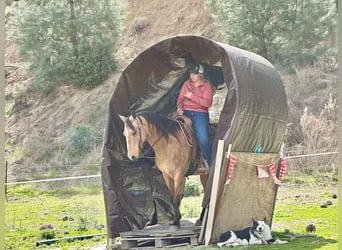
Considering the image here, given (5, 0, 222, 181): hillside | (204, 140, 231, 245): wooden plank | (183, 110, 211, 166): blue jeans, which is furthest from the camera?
(5, 0, 222, 181): hillside

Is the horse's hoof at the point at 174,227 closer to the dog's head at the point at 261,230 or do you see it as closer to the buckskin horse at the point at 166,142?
the buckskin horse at the point at 166,142

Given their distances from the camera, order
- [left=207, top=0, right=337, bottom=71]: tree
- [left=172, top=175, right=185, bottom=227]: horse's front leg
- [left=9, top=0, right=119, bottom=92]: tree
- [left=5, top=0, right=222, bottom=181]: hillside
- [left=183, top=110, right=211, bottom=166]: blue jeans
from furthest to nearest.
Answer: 1. [left=9, top=0, right=119, bottom=92]: tree
2. [left=5, top=0, right=222, bottom=181]: hillside
3. [left=207, top=0, right=337, bottom=71]: tree
4. [left=172, top=175, right=185, bottom=227]: horse's front leg
5. [left=183, top=110, right=211, bottom=166]: blue jeans

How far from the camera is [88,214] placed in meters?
6.73

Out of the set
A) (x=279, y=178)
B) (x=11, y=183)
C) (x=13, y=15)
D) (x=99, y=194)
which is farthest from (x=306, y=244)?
(x=13, y=15)

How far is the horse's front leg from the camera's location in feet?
21.6

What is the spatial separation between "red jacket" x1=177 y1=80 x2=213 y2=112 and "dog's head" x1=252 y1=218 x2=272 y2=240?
93 centimetres

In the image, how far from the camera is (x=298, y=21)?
679cm

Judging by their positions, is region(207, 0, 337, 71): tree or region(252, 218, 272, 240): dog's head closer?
region(252, 218, 272, 240): dog's head

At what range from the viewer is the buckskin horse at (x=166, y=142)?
653 centimetres

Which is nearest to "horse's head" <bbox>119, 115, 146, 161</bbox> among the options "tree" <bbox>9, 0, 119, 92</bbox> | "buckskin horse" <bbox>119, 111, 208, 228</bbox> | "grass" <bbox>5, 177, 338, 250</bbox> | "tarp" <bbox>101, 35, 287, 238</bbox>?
"buckskin horse" <bbox>119, 111, 208, 228</bbox>

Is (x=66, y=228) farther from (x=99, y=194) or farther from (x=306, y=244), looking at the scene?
(x=306, y=244)

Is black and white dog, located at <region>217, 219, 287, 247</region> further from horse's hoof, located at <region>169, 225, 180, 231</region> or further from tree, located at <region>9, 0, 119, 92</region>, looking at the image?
tree, located at <region>9, 0, 119, 92</region>

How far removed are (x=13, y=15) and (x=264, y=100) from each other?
84.6 inches

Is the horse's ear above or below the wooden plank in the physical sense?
above
